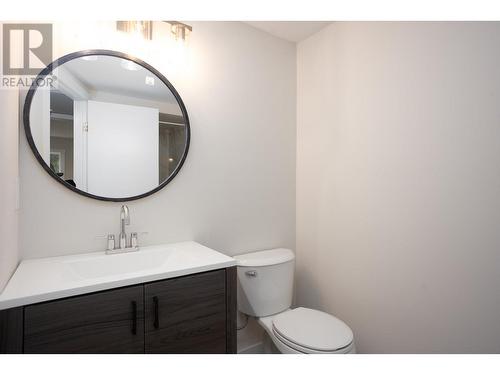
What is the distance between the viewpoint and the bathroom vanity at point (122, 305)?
819 mm

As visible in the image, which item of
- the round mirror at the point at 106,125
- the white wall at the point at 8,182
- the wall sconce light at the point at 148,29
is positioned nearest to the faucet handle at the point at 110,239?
the round mirror at the point at 106,125

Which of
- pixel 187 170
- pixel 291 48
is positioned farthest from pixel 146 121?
pixel 291 48

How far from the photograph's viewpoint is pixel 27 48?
1167 mm

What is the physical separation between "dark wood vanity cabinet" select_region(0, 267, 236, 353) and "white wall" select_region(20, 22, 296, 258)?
0.48 meters

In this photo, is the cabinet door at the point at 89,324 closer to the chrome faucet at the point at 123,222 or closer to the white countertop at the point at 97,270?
the white countertop at the point at 97,270

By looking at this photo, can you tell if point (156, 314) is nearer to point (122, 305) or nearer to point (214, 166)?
point (122, 305)

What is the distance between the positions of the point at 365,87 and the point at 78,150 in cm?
162

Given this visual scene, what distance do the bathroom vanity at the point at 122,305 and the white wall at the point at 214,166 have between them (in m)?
0.19

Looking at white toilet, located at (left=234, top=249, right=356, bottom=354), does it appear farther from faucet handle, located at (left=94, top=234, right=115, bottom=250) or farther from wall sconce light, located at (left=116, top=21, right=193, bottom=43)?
wall sconce light, located at (left=116, top=21, right=193, bottom=43)

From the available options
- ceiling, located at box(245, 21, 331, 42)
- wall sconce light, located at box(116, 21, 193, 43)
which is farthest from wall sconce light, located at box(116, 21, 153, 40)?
ceiling, located at box(245, 21, 331, 42)

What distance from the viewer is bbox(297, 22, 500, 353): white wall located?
1116 millimetres

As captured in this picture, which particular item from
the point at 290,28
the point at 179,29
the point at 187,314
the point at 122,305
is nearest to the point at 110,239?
the point at 122,305

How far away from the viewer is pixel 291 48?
6.58 ft
